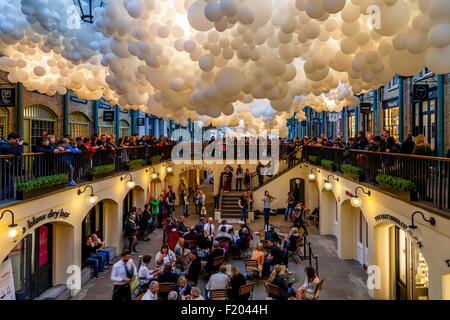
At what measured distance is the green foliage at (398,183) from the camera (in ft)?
22.1

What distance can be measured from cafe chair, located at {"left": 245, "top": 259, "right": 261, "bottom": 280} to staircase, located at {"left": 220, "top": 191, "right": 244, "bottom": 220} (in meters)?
9.32

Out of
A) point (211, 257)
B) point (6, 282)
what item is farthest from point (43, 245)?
point (211, 257)

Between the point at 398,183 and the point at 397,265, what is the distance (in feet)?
10.7

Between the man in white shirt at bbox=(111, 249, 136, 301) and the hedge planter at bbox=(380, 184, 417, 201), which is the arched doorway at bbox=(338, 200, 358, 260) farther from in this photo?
the man in white shirt at bbox=(111, 249, 136, 301)

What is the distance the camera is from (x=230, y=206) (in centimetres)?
2066

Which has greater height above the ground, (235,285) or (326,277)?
(235,285)

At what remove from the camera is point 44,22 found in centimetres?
635

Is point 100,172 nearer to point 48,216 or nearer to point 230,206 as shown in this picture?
point 48,216

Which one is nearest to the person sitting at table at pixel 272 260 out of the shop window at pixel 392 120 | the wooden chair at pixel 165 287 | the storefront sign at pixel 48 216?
the wooden chair at pixel 165 287

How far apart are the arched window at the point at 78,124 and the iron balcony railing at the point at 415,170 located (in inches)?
550

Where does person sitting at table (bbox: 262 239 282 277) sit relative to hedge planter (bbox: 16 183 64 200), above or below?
below

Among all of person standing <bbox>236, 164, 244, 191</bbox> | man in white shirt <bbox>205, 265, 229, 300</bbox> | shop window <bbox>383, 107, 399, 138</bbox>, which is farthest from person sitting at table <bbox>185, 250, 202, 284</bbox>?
person standing <bbox>236, 164, 244, 191</bbox>

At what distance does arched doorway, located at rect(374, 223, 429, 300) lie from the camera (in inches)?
320
